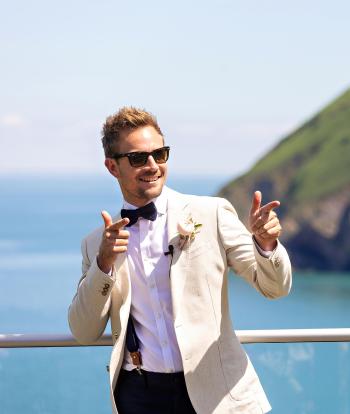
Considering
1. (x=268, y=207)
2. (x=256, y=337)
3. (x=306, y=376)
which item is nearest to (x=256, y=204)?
(x=268, y=207)

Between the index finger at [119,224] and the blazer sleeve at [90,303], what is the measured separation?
256mm

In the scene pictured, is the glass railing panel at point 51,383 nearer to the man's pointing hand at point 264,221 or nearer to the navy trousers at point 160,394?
the navy trousers at point 160,394

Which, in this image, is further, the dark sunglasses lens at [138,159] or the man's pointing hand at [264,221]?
the dark sunglasses lens at [138,159]

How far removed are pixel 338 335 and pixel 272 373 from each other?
1.22ft

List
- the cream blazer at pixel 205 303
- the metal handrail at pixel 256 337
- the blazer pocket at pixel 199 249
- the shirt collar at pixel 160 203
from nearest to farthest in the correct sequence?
the cream blazer at pixel 205 303 → the blazer pocket at pixel 199 249 → the shirt collar at pixel 160 203 → the metal handrail at pixel 256 337

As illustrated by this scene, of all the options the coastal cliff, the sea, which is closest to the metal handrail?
the sea

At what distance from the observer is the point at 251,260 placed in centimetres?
450

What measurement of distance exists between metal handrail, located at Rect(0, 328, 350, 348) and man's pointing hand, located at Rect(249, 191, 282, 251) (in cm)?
114

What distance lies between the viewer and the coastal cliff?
112m

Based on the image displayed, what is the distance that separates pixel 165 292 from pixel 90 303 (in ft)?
1.01

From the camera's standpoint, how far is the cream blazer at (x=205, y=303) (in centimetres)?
446

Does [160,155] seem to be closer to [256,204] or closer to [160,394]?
[256,204]

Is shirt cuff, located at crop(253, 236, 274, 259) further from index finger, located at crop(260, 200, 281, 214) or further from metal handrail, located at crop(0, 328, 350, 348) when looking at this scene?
metal handrail, located at crop(0, 328, 350, 348)

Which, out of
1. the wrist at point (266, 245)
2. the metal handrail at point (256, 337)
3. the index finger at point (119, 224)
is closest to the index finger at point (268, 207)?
the wrist at point (266, 245)
